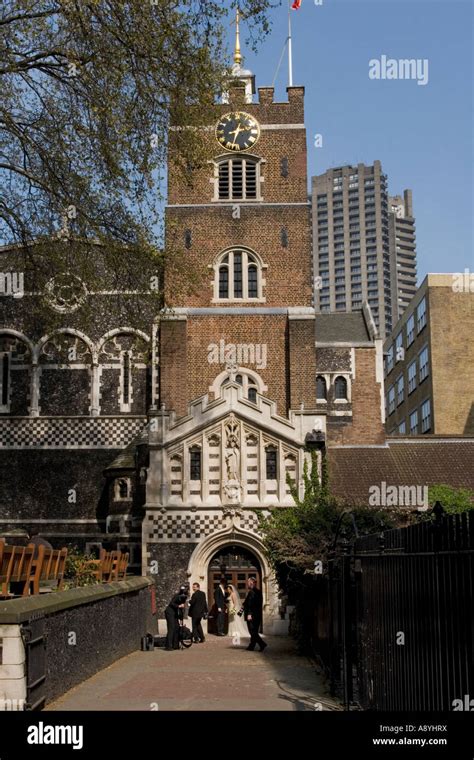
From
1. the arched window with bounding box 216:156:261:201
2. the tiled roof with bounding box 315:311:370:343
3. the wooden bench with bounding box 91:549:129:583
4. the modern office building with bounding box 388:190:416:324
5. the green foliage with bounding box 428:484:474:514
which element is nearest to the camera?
the wooden bench with bounding box 91:549:129:583

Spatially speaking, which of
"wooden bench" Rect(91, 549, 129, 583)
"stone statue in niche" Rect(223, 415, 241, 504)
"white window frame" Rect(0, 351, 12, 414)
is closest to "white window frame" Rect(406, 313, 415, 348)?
"white window frame" Rect(0, 351, 12, 414)

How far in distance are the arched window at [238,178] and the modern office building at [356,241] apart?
13678 cm

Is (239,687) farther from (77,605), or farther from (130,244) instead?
(130,244)

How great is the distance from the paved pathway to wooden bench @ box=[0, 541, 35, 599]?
1666mm

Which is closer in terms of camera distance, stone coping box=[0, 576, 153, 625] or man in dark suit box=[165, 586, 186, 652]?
stone coping box=[0, 576, 153, 625]

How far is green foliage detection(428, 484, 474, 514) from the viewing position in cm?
2973

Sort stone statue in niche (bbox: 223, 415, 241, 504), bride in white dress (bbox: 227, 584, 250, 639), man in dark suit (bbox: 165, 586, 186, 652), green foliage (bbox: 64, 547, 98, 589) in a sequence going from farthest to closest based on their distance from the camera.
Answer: stone statue in niche (bbox: 223, 415, 241, 504)
bride in white dress (bbox: 227, 584, 250, 639)
man in dark suit (bbox: 165, 586, 186, 652)
green foliage (bbox: 64, 547, 98, 589)

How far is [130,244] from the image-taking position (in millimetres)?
19203

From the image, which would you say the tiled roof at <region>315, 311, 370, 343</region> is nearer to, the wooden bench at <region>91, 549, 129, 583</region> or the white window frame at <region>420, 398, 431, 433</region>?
the white window frame at <region>420, 398, 431, 433</region>

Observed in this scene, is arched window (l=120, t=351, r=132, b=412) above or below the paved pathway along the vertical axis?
above

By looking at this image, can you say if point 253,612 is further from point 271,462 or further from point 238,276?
point 238,276

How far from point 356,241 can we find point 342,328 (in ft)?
441

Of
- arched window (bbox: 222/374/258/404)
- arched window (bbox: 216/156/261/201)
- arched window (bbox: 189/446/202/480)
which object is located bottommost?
arched window (bbox: 189/446/202/480)
